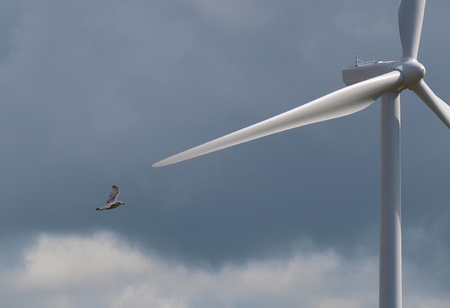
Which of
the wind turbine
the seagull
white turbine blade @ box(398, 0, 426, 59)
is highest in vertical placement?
white turbine blade @ box(398, 0, 426, 59)

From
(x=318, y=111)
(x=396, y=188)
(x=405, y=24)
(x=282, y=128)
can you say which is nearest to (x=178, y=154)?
(x=282, y=128)

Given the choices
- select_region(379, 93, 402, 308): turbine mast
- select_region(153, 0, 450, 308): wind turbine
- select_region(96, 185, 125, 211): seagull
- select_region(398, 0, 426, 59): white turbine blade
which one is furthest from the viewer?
select_region(398, 0, 426, 59): white turbine blade

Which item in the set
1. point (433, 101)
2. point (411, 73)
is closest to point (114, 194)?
point (411, 73)

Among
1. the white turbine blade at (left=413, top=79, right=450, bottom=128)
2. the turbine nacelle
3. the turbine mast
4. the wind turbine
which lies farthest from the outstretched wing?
the white turbine blade at (left=413, top=79, right=450, bottom=128)

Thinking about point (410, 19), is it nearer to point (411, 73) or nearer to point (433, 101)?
point (411, 73)

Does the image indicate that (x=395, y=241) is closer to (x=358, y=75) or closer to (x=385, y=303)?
(x=385, y=303)

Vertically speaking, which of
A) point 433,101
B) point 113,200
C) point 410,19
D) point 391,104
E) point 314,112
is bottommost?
point 113,200

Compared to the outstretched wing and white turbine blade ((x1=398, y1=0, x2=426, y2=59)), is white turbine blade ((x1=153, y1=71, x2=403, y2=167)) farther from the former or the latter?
the outstretched wing
